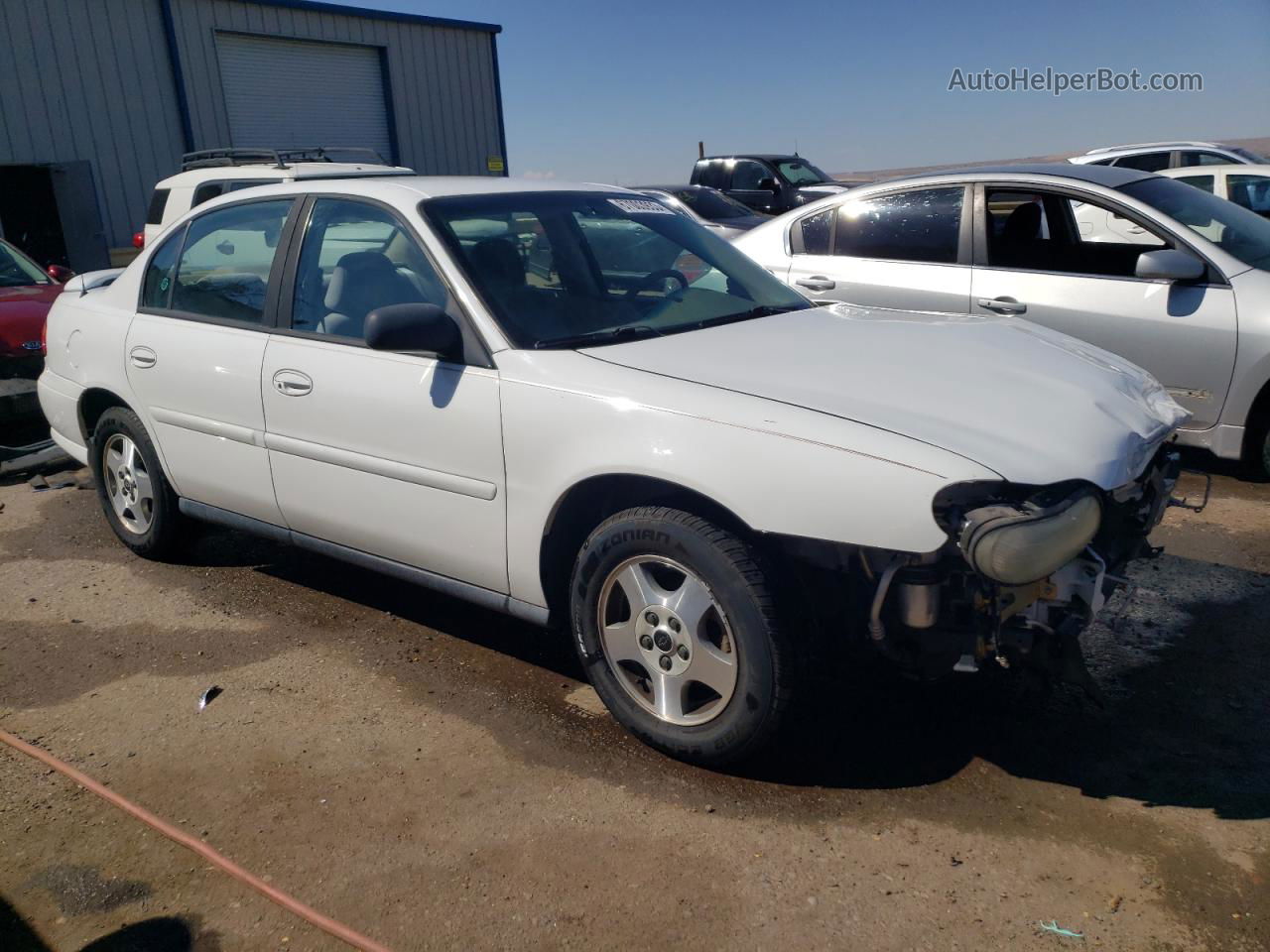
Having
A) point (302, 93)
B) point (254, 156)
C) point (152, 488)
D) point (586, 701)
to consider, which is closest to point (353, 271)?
point (152, 488)

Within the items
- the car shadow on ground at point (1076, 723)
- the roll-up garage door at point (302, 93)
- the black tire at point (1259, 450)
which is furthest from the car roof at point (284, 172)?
the roll-up garage door at point (302, 93)

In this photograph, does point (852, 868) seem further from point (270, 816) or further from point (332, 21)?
point (332, 21)

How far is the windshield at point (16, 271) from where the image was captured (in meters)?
7.67

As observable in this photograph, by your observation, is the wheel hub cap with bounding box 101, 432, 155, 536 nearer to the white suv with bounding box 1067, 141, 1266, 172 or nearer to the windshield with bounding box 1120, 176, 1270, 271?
the windshield with bounding box 1120, 176, 1270, 271

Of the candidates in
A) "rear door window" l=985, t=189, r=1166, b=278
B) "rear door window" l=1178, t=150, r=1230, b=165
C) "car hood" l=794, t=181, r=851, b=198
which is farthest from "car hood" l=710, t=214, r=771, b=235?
"rear door window" l=1178, t=150, r=1230, b=165

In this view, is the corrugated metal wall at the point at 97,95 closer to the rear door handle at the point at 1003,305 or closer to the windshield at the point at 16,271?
the windshield at the point at 16,271

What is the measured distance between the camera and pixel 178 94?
16.6 metres

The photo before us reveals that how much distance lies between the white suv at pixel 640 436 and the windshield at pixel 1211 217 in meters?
2.53

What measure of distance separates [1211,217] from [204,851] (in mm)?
5786

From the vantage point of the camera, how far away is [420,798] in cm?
297

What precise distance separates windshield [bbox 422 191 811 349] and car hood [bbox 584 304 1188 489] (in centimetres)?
18

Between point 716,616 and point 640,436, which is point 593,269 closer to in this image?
point 640,436

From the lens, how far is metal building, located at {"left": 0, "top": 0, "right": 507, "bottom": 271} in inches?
591

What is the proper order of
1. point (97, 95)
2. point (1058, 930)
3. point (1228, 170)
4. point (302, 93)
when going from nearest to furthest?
point (1058, 930) < point (1228, 170) < point (97, 95) < point (302, 93)
